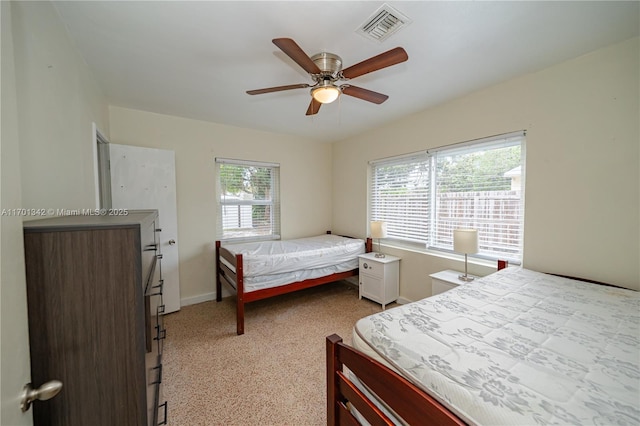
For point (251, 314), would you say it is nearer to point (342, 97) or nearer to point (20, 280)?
point (20, 280)

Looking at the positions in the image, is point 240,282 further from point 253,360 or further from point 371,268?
point 371,268

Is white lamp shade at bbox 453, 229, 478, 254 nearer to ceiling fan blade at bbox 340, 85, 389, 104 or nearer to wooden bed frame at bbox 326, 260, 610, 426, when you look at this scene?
ceiling fan blade at bbox 340, 85, 389, 104

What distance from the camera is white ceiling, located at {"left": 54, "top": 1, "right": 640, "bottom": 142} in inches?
53.2

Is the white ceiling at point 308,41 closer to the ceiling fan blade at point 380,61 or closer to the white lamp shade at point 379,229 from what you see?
the ceiling fan blade at point 380,61

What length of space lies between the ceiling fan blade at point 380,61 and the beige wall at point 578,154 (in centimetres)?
141

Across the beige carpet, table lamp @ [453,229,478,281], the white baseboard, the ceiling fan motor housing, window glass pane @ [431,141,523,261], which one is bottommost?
the beige carpet

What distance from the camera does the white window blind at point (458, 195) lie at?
2.24 metres

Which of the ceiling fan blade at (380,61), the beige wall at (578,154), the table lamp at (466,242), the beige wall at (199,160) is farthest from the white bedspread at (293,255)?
the ceiling fan blade at (380,61)

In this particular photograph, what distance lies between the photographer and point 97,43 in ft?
5.34

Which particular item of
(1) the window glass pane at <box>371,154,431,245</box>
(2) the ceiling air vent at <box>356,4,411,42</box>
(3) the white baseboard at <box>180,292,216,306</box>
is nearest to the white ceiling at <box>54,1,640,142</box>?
(2) the ceiling air vent at <box>356,4,411,42</box>

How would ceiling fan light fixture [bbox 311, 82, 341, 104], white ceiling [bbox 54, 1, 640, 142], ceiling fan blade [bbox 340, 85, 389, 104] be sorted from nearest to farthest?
1. white ceiling [bbox 54, 1, 640, 142]
2. ceiling fan light fixture [bbox 311, 82, 341, 104]
3. ceiling fan blade [bbox 340, 85, 389, 104]

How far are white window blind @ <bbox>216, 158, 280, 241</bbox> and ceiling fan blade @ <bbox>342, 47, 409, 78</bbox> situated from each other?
235 centimetres

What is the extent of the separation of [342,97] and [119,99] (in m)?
2.37

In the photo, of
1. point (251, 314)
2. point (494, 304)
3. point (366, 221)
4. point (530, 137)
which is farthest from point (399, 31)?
point (251, 314)
